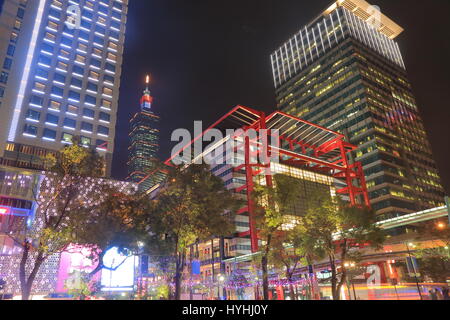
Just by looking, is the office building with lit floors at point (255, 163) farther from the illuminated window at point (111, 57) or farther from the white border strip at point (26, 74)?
the white border strip at point (26, 74)

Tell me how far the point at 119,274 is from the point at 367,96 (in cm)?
10079

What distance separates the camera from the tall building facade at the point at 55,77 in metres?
45.6

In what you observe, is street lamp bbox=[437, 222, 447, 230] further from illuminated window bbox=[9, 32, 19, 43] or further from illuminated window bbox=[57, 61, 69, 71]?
illuminated window bbox=[9, 32, 19, 43]

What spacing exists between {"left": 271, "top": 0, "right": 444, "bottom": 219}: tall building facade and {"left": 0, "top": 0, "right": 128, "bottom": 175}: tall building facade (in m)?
77.1

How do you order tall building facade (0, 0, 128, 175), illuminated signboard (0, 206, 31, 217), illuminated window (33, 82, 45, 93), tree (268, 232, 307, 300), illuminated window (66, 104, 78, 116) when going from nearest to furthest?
tree (268, 232, 307, 300), illuminated signboard (0, 206, 31, 217), tall building facade (0, 0, 128, 175), illuminated window (33, 82, 45, 93), illuminated window (66, 104, 78, 116)

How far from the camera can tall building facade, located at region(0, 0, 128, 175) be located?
1796 inches

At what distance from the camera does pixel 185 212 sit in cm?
2373

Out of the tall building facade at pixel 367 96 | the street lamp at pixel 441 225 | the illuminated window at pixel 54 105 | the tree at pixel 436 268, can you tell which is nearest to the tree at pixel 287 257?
the tree at pixel 436 268

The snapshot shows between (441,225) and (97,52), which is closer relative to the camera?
(441,225)

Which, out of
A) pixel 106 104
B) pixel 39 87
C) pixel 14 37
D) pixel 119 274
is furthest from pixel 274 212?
pixel 14 37

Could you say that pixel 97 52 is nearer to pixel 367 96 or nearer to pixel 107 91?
pixel 107 91

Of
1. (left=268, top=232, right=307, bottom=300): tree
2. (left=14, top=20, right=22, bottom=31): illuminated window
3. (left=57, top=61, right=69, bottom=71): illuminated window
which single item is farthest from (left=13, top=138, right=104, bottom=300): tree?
(left=14, top=20, right=22, bottom=31): illuminated window

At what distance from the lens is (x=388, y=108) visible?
108 m

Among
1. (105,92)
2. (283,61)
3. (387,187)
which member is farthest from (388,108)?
(105,92)
